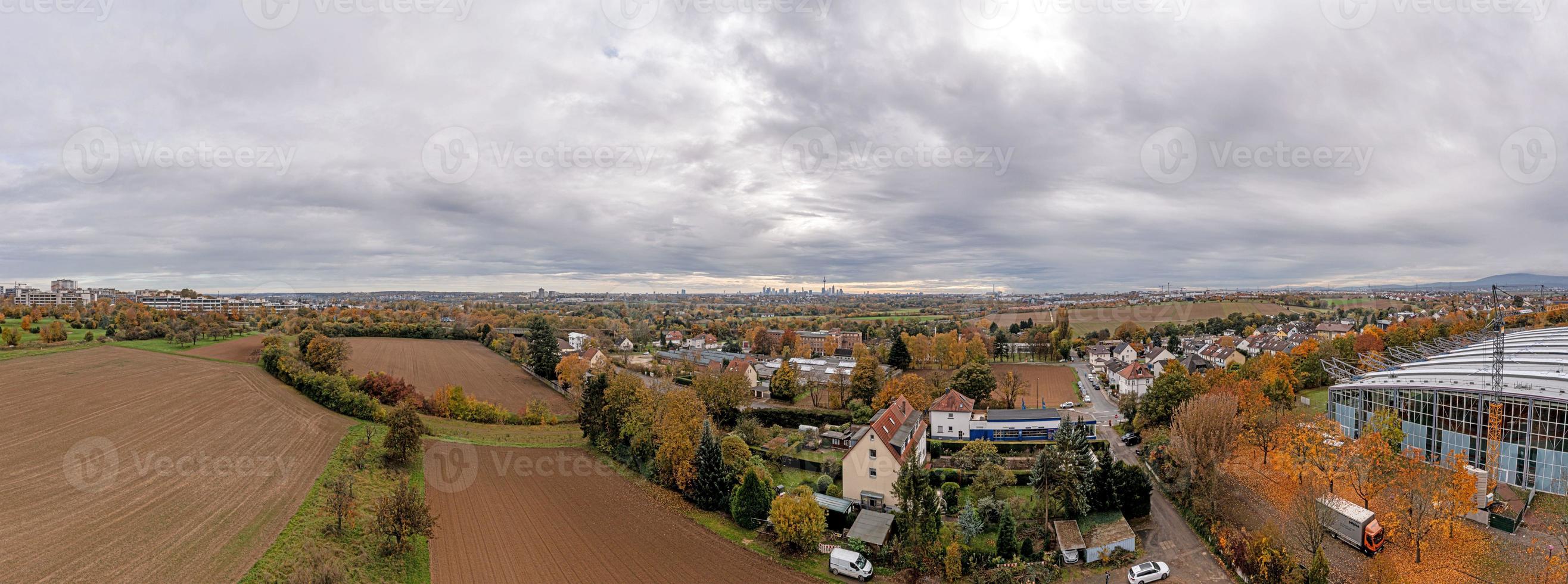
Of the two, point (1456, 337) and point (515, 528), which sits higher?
point (1456, 337)

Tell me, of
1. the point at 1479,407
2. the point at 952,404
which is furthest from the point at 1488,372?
the point at 952,404

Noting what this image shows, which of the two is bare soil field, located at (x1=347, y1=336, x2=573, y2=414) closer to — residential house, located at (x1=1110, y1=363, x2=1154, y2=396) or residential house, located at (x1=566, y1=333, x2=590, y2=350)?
residential house, located at (x1=566, y1=333, x2=590, y2=350)

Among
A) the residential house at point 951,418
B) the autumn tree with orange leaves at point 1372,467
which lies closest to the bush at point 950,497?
the residential house at point 951,418

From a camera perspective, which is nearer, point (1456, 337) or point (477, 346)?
point (1456, 337)

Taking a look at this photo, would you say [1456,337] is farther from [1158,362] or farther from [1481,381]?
[1481,381]

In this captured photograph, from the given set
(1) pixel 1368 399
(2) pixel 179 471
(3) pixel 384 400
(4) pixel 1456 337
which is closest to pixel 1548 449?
(1) pixel 1368 399

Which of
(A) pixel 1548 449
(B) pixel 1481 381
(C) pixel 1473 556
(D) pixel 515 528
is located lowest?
(D) pixel 515 528

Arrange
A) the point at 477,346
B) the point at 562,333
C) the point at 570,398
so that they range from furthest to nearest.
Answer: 1. the point at 562,333
2. the point at 477,346
3. the point at 570,398

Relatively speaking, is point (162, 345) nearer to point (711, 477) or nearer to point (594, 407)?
point (594, 407)
